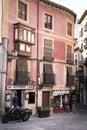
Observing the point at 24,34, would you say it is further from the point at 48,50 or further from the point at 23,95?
the point at 23,95

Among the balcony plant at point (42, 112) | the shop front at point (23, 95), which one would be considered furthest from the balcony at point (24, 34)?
the balcony plant at point (42, 112)

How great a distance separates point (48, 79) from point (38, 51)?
8.50ft

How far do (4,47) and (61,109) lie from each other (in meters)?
9.00

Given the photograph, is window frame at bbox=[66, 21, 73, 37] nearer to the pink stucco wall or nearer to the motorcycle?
the pink stucco wall

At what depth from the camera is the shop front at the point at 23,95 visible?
23.6 meters

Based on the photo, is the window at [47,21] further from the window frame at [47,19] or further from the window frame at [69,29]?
the window frame at [69,29]

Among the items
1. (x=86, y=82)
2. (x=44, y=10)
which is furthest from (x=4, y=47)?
(x=86, y=82)

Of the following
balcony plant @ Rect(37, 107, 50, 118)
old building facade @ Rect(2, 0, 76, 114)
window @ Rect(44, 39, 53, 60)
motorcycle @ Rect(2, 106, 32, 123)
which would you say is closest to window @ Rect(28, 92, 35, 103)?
old building facade @ Rect(2, 0, 76, 114)

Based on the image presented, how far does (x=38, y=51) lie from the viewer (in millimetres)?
27078

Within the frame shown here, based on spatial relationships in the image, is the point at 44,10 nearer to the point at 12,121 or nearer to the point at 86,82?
the point at 12,121

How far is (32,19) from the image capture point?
26.7 meters

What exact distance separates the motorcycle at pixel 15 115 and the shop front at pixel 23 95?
3.31 m

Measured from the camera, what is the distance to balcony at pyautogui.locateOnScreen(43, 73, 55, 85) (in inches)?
1067

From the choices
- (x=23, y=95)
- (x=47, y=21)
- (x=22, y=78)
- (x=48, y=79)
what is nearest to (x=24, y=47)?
(x=22, y=78)
